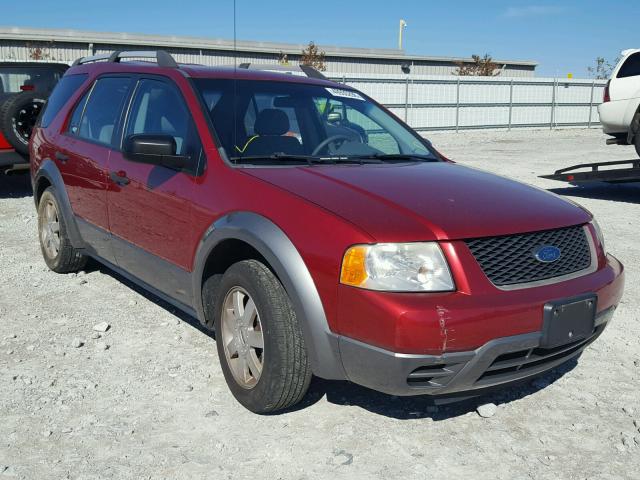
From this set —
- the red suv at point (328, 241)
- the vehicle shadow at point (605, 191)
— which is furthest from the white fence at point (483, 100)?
the red suv at point (328, 241)

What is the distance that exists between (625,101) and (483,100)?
15.2 metres

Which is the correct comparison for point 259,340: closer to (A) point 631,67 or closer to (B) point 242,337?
(B) point 242,337

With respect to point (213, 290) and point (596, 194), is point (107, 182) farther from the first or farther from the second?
point (596, 194)

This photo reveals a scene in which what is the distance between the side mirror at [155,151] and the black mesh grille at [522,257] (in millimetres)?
1674

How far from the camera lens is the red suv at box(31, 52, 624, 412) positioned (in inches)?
109

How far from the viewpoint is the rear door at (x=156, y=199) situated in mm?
3746

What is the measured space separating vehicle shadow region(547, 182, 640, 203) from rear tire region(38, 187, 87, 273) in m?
7.81

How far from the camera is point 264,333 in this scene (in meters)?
3.11

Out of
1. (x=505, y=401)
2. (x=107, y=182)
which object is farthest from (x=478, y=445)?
(x=107, y=182)

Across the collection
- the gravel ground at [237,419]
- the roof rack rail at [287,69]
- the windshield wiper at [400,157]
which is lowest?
the gravel ground at [237,419]

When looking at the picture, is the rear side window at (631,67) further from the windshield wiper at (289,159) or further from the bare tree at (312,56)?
the bare tree at (312,56)

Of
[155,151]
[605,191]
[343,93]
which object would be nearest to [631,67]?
[605,191]

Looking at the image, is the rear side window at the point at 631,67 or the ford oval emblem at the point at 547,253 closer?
the ford oval emblem at the point at 547,253

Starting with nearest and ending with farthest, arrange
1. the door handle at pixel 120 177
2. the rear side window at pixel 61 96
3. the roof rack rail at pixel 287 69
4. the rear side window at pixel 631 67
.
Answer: the door handle at pixel 120 177, the roof rack rail at pixel 287 69, the rear side window at pixel 61 96, the rear side window at pixel 631 67
